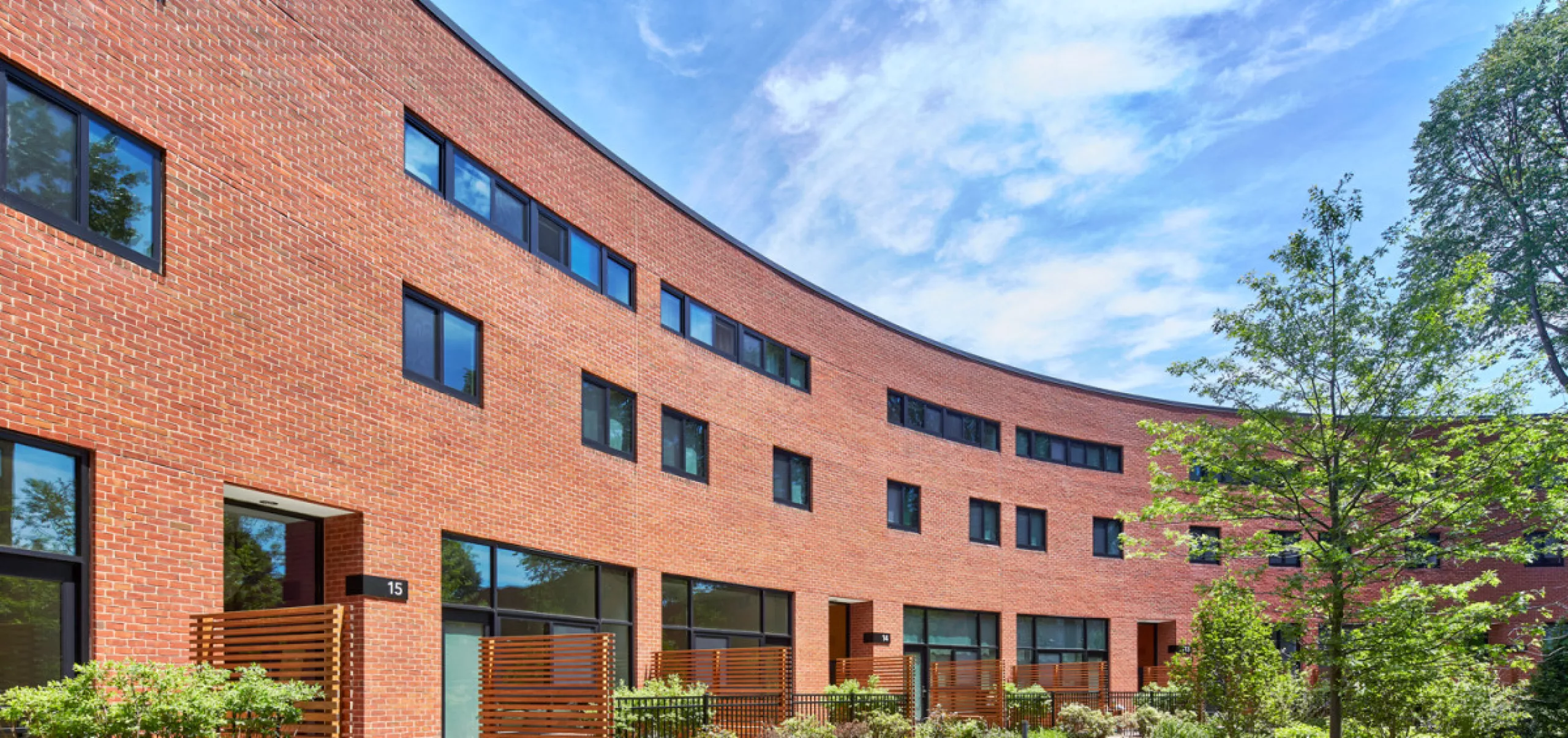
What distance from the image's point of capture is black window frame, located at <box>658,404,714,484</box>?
20.6m

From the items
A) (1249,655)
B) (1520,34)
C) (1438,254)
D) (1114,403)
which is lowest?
(1249,655)

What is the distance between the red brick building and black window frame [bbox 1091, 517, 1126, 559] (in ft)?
37.8

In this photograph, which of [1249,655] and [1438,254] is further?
[1438,254]

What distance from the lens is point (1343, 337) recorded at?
1628 centimetres

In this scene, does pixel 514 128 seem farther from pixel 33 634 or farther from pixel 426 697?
pixel 33 634

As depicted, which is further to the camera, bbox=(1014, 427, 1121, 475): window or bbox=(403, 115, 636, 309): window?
bbox=(1014, 427, 1121, 475): window

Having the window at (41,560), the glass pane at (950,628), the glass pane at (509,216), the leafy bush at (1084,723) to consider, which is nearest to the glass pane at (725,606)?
the glass pane at (509,216)

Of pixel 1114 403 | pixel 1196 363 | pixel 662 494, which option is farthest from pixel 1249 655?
pixel 1114 403

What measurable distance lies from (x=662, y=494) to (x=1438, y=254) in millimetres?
20052

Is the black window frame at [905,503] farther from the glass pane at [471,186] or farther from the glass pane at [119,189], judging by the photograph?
the glass pane at [119,189]

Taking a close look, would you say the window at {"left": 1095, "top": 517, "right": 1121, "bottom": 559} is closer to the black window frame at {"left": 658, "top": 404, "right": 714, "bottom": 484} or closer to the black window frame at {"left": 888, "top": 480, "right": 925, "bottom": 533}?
the black window frame at {"left": 888, "top": 480, "right": 925, "bottom": 533}

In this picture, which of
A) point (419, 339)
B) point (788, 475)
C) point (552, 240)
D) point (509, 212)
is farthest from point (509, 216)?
point (788, 475)

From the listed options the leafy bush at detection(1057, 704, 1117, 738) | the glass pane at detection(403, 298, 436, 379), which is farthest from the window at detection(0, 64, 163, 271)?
the leafy bush at detection(1057, 704, 1117, 738)

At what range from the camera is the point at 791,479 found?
25.3 meters
